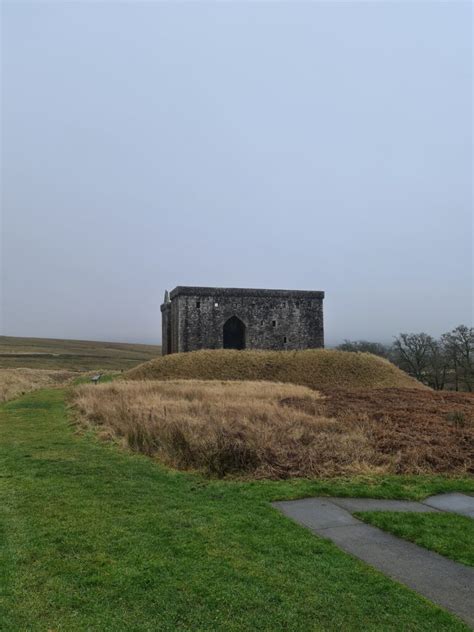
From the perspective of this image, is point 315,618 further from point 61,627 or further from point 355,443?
point 355,443

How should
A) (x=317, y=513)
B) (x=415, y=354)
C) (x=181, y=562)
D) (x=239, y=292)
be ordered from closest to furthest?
(x=181, y=562)
(x=317, y=513)
(x=239, y=292)
(x=415, y=354)

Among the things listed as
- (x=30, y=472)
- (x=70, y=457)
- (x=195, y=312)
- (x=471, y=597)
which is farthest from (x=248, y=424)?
(x=195, y=312)

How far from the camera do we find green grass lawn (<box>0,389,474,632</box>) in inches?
144

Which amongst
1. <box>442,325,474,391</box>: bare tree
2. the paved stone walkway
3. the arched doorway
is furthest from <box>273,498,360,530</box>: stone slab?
<box>442,325,474,391</box>: bare tree

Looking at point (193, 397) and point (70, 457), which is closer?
point (70, 457)

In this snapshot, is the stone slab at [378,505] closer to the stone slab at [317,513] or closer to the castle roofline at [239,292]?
the stone slab at [317,513]

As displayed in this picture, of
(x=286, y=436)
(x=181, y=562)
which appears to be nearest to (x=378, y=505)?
(x=181, y=562)

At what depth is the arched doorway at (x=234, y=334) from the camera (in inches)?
1510

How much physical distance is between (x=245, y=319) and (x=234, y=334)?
2259 millimetres

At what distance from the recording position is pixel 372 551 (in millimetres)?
4957

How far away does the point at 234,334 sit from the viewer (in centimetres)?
3909

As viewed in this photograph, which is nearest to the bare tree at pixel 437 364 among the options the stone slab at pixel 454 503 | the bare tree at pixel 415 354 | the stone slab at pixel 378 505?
the bare tree at pixel 415 354

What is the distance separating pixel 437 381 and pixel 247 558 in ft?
152

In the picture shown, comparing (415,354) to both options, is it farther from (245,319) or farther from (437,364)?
(245,319)
